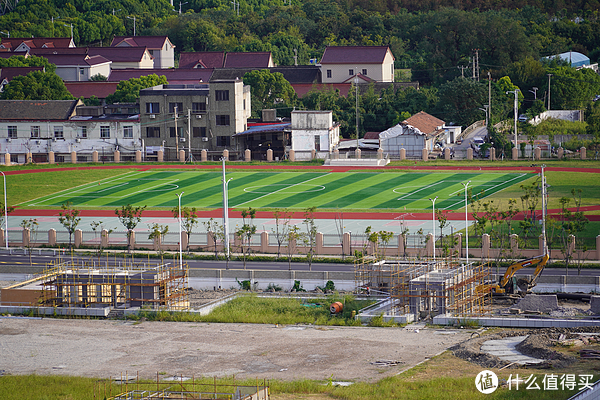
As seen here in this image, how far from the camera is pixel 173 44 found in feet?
598

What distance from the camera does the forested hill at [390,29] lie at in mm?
144500

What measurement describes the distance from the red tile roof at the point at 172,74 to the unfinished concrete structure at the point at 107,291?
8734 cm

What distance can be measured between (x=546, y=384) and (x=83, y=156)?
8441 centimetres

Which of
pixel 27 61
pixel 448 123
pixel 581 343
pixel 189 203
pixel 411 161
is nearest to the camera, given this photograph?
pixel 581 343

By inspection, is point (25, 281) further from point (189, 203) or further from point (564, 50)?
point (564, 50)

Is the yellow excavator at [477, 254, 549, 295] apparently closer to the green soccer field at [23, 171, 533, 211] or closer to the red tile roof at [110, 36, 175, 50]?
the green soccer field at [23, 171, 533, 211]

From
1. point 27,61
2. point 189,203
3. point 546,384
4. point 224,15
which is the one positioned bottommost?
point 546,384

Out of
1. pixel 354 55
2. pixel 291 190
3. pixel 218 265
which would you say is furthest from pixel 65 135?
pixel 218 265

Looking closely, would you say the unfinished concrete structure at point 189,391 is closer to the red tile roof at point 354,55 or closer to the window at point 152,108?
the window at point 152,108

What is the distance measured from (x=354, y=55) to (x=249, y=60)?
1968cm

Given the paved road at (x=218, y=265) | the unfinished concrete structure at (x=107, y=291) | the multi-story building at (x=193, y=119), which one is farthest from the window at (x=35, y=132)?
the unfinished concrete structure at (x=107, y=291)

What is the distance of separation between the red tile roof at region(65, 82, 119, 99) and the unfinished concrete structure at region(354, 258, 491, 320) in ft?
292

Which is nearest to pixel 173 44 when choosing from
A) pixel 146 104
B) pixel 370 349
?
pixel 146 104

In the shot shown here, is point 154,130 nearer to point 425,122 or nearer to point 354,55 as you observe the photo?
point 425,122
